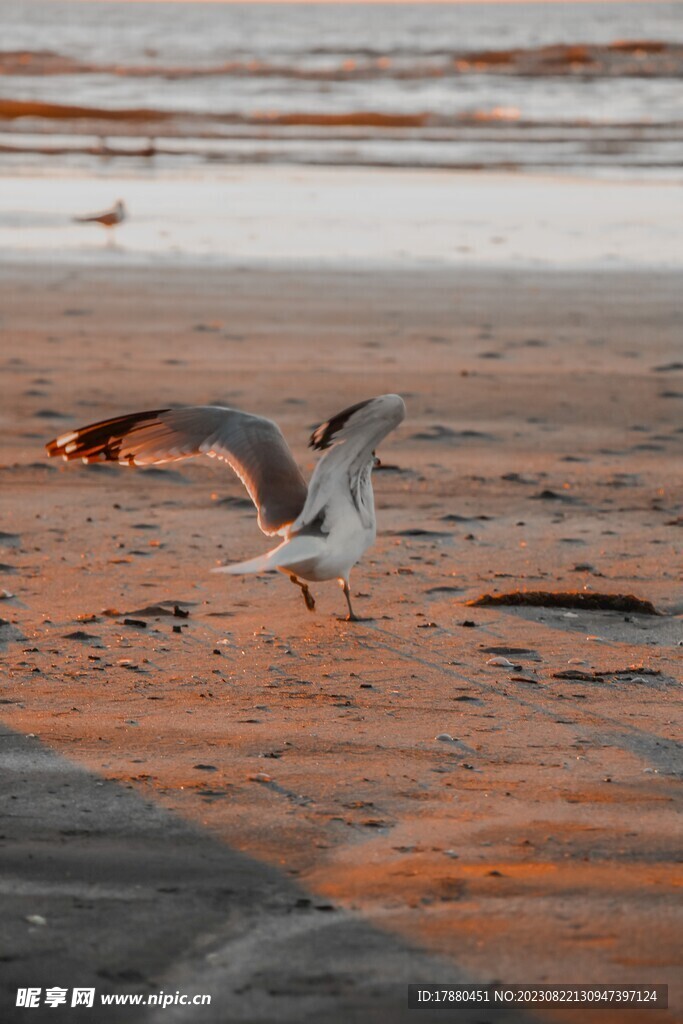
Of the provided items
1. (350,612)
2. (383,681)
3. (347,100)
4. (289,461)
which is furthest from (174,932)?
(347,100)

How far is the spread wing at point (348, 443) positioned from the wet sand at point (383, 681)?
1.77ft

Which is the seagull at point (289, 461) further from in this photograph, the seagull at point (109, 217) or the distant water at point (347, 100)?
the distant water at point (347, 100)

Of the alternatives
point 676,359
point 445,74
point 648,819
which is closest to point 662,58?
point 445,74

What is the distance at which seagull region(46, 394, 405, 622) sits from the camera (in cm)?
530

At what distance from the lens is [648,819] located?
13.3ft

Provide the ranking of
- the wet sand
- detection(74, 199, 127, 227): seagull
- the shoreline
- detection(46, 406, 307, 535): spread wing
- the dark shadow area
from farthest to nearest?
detection(74, 199, 127, 227): seagull, the shoreline, detection(46, 406, 307, 535): spread wing, the wet sand, the dark shadow area

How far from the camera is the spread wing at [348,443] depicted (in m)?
5.23

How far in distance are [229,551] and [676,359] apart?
525 cm

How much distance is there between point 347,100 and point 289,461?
3191cm

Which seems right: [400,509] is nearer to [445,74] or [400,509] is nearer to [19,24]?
[445,74]

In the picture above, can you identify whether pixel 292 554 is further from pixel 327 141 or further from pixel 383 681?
pixel 327 141

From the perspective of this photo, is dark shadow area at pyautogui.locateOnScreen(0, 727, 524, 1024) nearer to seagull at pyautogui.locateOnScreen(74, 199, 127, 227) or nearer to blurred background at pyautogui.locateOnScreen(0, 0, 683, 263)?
blurred background at pyautogui.locateOnScreen(0, 0, 683, 263)

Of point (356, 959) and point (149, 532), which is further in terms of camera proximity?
point (149, 532)

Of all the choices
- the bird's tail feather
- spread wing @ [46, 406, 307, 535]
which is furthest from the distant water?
the bird's tail feather
